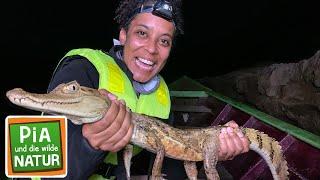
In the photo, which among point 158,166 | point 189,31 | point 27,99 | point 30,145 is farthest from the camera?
point 189,31

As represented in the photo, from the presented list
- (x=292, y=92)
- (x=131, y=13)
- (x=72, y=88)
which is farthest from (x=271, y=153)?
(x=292, y=92)

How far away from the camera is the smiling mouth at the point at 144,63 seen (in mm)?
3090

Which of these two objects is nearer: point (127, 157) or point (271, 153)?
point (127, 157)

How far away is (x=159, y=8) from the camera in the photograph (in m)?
2.97

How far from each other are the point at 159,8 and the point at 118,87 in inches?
27.9

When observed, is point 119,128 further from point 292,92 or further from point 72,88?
point 292,92

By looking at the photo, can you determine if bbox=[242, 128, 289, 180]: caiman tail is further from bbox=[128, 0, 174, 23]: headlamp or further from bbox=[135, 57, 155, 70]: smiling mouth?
bbox=[128, 0, 174, 23]: headlamp

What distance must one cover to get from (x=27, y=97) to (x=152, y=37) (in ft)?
4.69

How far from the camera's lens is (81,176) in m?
2.54

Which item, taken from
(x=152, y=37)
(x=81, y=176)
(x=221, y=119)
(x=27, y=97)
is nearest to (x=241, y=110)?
(x=221, y=119)

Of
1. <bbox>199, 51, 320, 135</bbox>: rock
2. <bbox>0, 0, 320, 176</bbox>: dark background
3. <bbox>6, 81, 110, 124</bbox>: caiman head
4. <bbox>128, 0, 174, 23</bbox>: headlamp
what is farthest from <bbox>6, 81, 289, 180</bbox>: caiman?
<bbox>0, 0, 320, 176</bbox>: dark background

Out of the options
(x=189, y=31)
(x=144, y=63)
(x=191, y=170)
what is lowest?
(x=191, y=170)

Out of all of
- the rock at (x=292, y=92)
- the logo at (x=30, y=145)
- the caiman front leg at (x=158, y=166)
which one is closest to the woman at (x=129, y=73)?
the caiman front leg at (x=158, y=166)

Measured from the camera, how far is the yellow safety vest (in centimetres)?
278
